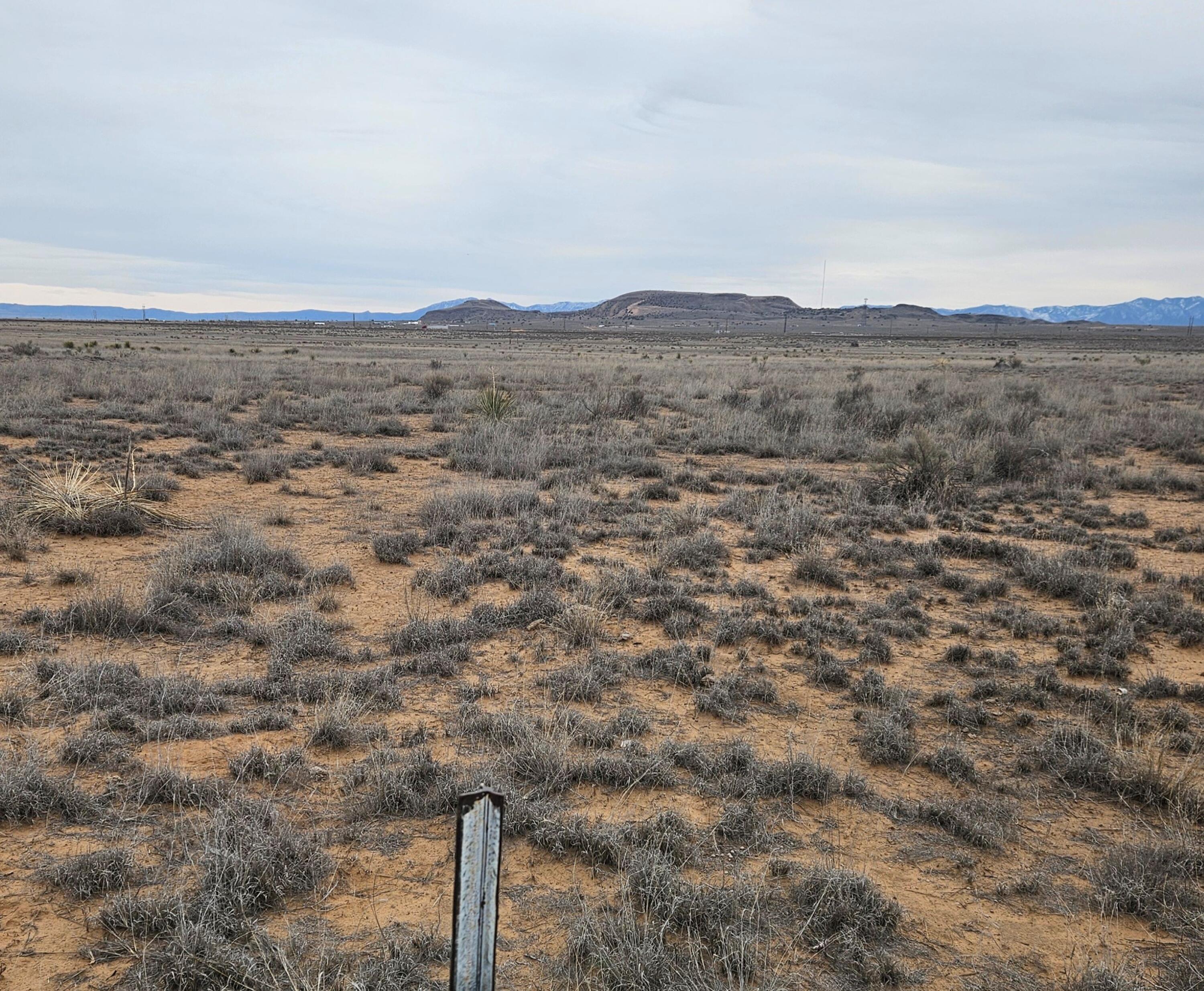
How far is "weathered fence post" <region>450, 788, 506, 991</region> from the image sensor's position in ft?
5.49

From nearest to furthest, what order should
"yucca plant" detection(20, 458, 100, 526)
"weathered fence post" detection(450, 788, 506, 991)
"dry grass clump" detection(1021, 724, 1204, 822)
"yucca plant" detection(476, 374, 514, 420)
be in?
"weathered fence post" detection(450, 788, 506, 991)
"dry grass clump" detection(1021, 724, 1204, 822)
"yucca plant" detection(20, 458, 100, 526)
"yucca plant" detection(476, 374, 514, 420)

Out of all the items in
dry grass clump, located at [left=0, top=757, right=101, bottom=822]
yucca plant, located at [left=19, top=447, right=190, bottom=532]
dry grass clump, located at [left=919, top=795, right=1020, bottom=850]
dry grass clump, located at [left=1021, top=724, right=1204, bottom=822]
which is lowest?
dry grass clump, located at [left=919, top=795, right=1020, bottom=850]

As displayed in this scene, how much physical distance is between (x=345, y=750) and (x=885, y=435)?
1512 centimetres

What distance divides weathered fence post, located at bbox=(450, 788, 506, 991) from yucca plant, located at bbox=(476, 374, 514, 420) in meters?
15.3

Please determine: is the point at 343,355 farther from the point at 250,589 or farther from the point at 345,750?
the point at 345,750

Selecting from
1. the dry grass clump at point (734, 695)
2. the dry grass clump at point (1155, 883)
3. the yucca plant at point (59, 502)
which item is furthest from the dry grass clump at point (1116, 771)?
the yucca plant at point (59, 502)

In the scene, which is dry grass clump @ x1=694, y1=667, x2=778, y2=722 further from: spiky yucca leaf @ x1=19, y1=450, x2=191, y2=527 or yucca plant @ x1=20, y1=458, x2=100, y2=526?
yucca plant @ x1=20, y1=458, x2=100, y2=526

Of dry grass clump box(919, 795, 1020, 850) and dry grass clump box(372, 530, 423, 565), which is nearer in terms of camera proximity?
dry grass clump box(919, 795, 1020, 850)

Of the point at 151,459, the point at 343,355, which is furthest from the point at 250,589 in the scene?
the point at 343,355

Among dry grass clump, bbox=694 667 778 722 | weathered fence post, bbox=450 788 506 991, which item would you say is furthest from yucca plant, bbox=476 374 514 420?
weathered fence post, bbox=450 788 506 991

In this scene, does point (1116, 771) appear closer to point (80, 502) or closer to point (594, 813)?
point (594, 813)

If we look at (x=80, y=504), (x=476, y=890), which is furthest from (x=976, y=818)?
(x=80, y=504)

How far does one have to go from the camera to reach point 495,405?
57.3 ft

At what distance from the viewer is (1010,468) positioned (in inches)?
542
